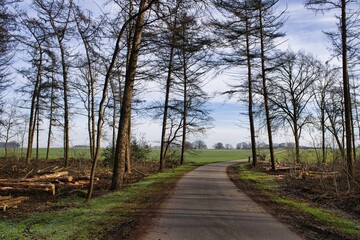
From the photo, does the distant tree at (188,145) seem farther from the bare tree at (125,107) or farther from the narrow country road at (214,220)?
the narrow country road at (214,220)

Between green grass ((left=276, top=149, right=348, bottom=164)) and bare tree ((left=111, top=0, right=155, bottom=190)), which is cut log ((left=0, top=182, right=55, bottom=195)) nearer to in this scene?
bare tree ((left=111, top=0, right=155, bottom=190))

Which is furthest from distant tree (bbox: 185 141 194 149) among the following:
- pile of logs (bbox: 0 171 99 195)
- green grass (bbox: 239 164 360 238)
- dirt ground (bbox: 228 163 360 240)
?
green grass (bbox: 239 164 360 238)

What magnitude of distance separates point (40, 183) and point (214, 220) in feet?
30.5

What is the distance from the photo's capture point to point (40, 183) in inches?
545

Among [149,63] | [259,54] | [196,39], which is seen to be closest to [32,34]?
[149,63]

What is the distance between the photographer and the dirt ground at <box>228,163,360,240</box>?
6848 mm

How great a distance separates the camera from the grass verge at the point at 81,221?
255 inches

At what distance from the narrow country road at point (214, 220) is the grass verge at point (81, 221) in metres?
0.89

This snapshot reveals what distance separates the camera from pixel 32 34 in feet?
70.2

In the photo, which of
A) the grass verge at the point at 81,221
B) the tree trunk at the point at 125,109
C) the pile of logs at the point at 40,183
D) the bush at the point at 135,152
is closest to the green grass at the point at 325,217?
the grass verge at the point at 81,221

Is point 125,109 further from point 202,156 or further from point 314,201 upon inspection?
point 202,156

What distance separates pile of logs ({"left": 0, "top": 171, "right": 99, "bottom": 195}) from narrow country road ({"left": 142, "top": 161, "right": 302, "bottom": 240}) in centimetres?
594

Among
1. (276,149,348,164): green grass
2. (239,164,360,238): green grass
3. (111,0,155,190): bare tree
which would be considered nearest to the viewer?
(239,164,360,238): green grass

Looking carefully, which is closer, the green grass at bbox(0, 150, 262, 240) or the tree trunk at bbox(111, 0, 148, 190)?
the green grass at bbox(0, 150, 262, 240)
